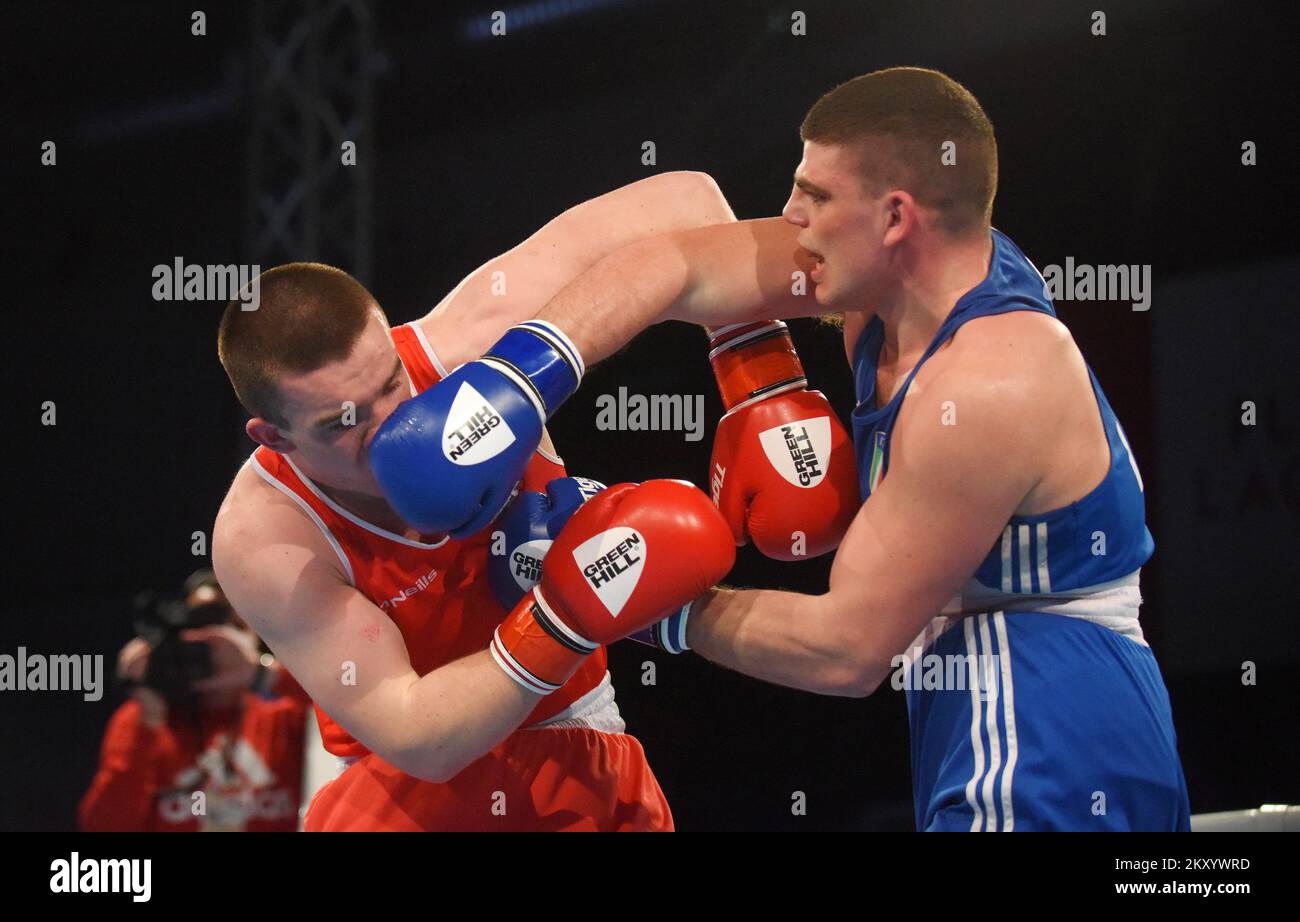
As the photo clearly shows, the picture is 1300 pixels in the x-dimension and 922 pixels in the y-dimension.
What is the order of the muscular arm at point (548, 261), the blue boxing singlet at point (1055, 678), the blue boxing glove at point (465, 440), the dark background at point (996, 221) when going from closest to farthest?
the blue boxing glove at point (465, 440) → the blue boxing singlet at point (1055, 678) → the muscular arm at point (548, 261) → the dark background at point (996, 221)

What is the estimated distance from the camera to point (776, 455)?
2.14m

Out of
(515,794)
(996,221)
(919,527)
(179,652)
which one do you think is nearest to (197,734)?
(179,652)

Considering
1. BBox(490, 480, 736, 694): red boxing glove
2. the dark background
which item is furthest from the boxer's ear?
the dark background

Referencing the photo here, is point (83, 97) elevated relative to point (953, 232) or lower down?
elevated

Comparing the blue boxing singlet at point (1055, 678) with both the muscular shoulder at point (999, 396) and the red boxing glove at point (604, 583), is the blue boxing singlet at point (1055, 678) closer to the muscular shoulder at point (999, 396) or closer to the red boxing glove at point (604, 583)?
the muscular shoulder at point (999, 396)

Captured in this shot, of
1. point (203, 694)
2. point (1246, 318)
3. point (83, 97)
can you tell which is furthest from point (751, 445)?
point (83, 97)

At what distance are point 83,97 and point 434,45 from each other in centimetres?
184

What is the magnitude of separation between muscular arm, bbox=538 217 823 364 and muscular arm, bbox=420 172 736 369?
10 centimetres

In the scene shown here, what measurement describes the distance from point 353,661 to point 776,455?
0.75 meters

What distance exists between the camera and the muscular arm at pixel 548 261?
7.27 ft

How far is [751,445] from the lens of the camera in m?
2.18

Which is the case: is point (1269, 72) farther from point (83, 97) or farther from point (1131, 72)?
point (83, 97)

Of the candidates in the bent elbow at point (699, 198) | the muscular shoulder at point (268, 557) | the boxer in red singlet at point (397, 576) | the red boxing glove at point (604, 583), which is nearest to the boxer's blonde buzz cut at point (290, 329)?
the boxer in red singlet at point (397, 576)

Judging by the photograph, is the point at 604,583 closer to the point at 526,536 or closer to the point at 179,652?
the point at 526,536
